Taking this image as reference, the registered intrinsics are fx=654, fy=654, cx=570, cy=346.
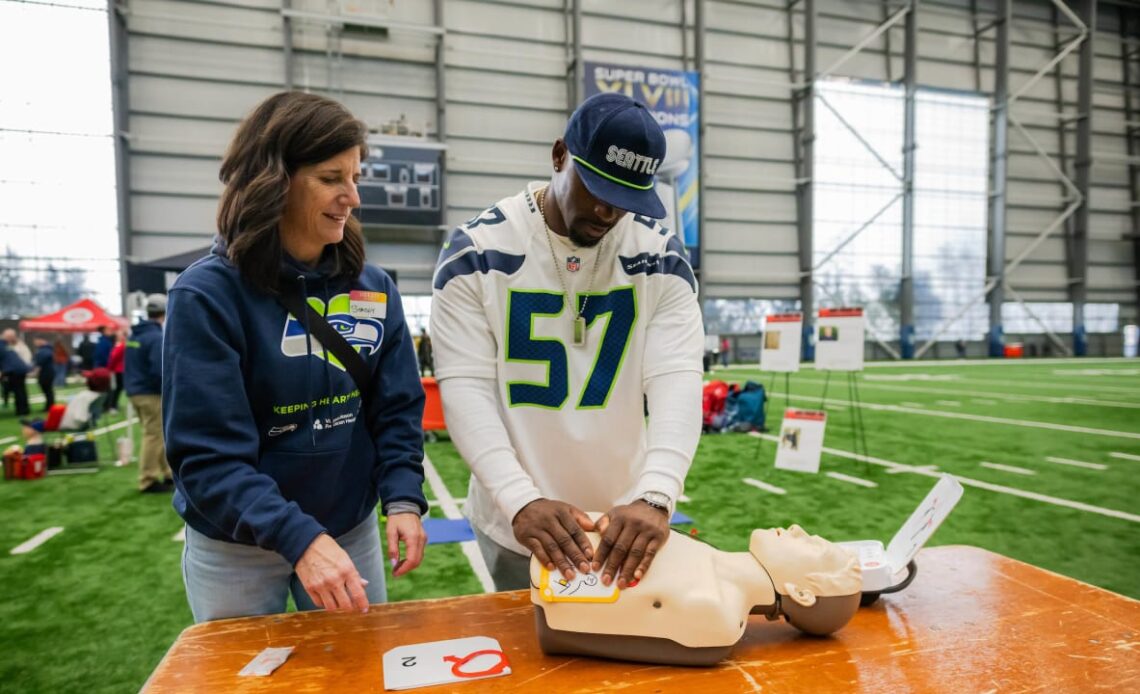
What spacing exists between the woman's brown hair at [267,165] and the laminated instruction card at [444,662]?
0.66 metres

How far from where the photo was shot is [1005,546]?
3646 millimetres

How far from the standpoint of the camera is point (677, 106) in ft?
57.8

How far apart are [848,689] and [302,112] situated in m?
1.27

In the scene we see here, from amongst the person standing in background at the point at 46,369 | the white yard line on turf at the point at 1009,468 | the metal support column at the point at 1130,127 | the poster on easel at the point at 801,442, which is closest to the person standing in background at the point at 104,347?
the person standing in background at the point at 46,369

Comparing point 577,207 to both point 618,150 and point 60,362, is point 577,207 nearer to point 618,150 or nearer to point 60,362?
point 618,150

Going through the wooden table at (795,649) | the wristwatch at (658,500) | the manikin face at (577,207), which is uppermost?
the manikin face at (577,207)

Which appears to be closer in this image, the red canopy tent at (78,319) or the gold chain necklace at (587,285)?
the gold chain necklace at (587,285)

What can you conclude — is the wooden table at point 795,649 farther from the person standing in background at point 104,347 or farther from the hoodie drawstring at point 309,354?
the person standing in background at point 104,347

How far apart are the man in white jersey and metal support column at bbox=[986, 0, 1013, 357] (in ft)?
80.9

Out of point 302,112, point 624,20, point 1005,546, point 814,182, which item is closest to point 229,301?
point 302,112

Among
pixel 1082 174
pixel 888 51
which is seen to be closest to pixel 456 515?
pixel 888 51

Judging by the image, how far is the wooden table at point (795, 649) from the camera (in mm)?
978

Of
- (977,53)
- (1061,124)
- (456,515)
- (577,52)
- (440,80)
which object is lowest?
(456,515)

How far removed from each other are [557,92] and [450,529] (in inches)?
645
